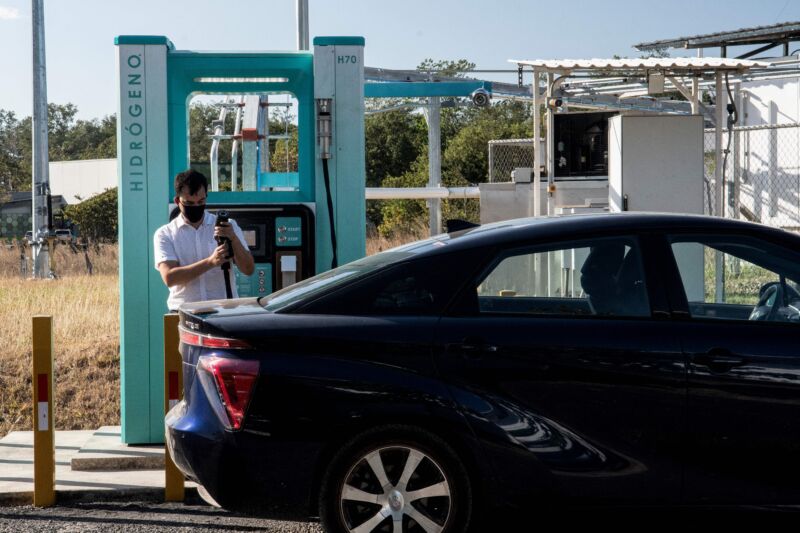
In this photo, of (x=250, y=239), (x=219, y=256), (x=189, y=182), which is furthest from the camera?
(x=250, y=239)

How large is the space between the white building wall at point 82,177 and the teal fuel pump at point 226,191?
41037 mm

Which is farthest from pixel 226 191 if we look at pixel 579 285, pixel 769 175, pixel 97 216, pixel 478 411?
pixel 97 216

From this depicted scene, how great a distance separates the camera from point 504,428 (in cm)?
464

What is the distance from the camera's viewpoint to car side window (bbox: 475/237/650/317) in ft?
16.1

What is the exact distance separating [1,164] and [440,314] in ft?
139

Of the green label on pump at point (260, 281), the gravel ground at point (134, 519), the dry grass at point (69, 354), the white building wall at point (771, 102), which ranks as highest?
the white building wall at point (771, 102)

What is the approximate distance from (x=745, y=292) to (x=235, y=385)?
2.46 m

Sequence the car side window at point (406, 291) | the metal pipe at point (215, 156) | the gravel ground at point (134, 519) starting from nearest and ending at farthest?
the car side window at point (406, 291) → the gravel ground at point (134, 519) → the metal pipe at point (215, 156)

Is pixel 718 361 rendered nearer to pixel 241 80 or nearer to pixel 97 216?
pixel 241 80

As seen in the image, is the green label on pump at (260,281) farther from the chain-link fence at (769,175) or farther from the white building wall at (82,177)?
the white building wall at (82,177)

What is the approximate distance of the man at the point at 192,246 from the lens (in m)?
6.77

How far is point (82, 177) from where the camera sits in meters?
49.9

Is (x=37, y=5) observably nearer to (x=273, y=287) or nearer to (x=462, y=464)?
(x=273, y=287)

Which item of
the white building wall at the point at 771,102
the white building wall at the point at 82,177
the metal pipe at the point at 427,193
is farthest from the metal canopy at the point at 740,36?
the white building wall at the point at 82,177
